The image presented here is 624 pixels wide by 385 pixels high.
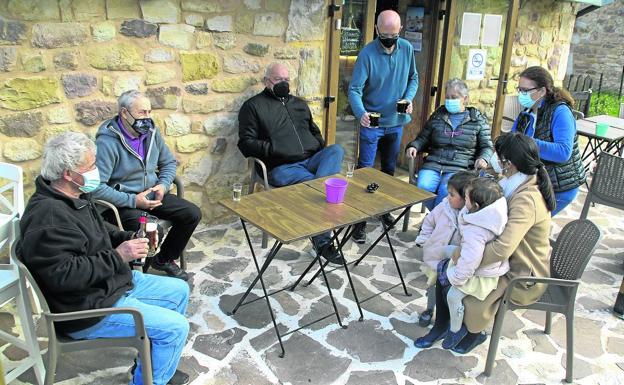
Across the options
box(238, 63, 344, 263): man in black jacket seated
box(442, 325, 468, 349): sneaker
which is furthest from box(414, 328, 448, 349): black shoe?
box(238, 63, 344, 263): man in black jacket seated

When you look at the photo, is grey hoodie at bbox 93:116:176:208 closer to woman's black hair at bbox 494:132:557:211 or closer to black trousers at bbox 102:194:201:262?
black trousers at bbox 102:194:201:262

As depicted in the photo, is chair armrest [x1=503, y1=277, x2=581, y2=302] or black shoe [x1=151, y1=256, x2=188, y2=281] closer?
chair armrest [x1=503, y1=277, x2=581, y2=302]

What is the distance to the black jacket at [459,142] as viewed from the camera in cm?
462

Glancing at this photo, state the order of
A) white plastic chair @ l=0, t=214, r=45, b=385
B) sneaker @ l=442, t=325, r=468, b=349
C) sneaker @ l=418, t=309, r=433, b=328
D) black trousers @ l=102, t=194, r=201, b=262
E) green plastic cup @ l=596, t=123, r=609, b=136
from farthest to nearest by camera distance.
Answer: green plastic cup @ l=596, t=123, r=609, b=136 < black trousers @ l=102, t=194, r=201, b=262 < sneaker @ l=418, t=309, r=433, b=328 < sneaker @ l=442, t=325, r=468, b=349 < white plastic chair @ l=0, t=214, r=45, b=385

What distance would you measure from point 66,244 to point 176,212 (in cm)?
143

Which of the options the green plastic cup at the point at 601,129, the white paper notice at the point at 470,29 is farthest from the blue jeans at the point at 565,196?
the white paper notice at the point at 470,29

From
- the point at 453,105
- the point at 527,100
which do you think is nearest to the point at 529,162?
the point at 527,100

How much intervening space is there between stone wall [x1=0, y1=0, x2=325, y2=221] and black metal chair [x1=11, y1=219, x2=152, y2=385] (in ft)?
5.10

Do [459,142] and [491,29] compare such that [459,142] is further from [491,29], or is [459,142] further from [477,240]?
[491,29]

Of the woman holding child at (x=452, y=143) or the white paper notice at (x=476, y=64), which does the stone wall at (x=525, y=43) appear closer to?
the white paper notice at (x=476, y=64)

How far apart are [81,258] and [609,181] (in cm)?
396

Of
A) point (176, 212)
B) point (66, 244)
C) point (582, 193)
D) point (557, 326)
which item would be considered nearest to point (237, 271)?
point (176, 212)

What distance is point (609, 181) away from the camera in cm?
450

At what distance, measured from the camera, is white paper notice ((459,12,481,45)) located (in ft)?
19.7
